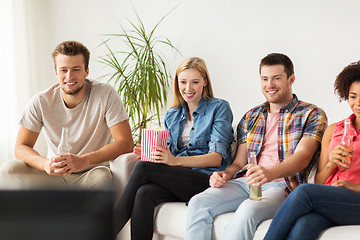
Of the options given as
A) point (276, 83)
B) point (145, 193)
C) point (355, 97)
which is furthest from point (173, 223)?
point (355, 97)

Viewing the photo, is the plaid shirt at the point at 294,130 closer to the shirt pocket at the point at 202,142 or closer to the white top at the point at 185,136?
the shirt pocket at the point at 202,142

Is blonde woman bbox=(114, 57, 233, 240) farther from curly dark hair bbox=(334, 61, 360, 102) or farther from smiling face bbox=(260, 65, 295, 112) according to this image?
curly dark hair bbox=(334, 61, 360, 102)

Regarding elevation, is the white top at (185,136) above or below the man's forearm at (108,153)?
above

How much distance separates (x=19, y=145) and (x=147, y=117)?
168cm

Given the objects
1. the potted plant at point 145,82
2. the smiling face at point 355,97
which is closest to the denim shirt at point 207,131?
Answer: the smiling face at point 355,97

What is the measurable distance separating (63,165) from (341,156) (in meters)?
1.35

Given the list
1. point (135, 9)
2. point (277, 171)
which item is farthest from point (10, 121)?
point (277, 171)

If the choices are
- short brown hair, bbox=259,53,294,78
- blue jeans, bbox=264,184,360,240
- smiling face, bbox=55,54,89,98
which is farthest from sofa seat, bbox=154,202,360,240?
smiling face, bbox=55,54,89,98

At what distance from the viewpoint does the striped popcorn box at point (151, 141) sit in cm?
252

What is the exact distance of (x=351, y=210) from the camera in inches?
74.2

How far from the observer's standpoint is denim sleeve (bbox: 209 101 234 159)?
2.61 metres

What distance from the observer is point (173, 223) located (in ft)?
7.95

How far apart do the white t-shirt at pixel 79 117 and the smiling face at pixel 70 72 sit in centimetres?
10

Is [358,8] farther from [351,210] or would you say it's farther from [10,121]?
[10,121]
